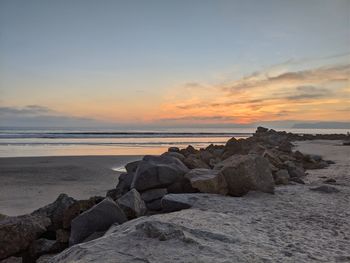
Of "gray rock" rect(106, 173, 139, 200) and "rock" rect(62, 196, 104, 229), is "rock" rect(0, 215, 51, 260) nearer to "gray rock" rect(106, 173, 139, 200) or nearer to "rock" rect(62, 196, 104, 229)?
"rock" rect(62, 196, 104, 229)

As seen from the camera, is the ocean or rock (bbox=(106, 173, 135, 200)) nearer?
rock (bbox=(106, 173, 135, 200))

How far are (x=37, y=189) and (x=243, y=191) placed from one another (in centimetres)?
738

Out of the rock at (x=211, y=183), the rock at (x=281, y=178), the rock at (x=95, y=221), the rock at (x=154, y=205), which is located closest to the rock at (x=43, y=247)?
the rock at (x=95, y=221)

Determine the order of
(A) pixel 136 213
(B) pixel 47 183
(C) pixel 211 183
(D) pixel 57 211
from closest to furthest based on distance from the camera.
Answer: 1. (A) pixel 136 213
2. (D) pixel 57 211
3. (C) pixel 211 183
4. (B) pixel 47 183

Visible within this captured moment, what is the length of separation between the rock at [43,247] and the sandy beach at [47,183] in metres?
3.21

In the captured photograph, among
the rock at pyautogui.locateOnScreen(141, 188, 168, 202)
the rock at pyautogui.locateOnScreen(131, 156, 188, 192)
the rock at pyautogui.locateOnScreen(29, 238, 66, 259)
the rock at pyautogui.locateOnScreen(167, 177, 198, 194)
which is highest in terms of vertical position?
the rock at pyautogui.locateOnScreen(131, 156, 188, 192)

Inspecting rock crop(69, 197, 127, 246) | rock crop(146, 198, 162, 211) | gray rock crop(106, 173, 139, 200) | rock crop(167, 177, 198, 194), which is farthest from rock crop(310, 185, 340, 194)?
rock crop(69, 197, 127, 246)

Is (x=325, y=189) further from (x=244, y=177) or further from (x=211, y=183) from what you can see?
(x=211, y=183)

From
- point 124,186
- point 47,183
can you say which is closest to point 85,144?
point 47,183

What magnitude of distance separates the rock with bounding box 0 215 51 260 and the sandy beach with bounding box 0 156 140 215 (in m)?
2.98

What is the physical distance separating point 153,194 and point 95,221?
2054mm

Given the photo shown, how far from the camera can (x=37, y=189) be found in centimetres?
1182

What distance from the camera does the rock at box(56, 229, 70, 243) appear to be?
19.6ft

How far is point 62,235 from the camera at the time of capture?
6062mm
